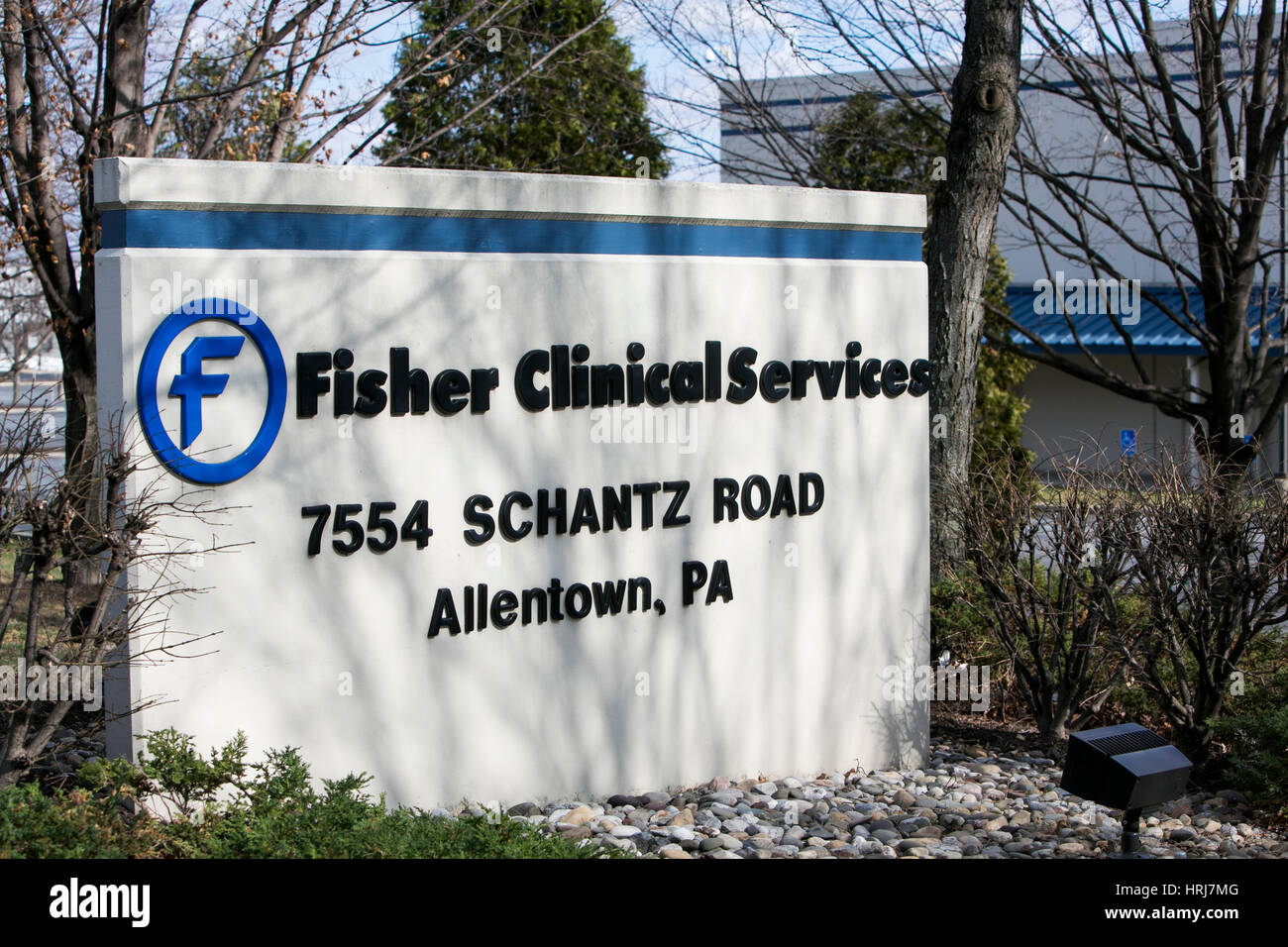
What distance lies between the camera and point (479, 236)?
5.95 m

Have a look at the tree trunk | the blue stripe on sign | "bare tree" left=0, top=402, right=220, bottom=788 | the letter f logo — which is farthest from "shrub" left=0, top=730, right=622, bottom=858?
the tree trunk

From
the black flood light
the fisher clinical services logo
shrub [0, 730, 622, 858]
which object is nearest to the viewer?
shrub [0, 730, 622, 858]

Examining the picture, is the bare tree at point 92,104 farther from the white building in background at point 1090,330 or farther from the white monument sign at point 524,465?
the white building in background at point 1090,330

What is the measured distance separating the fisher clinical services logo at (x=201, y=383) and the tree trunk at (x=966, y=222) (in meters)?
4.96

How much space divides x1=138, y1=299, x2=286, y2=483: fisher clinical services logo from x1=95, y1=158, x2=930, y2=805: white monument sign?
Answer: 0.5 inches

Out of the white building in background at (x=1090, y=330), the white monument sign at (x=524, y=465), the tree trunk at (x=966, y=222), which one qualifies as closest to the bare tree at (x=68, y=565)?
the white monument sign at (x=524, y=465)

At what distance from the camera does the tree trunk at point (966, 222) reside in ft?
29.5

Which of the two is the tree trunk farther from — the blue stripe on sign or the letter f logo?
the letter f logo

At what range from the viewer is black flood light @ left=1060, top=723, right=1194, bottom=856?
14.9 feet

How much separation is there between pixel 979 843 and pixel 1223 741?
Result: 1.92 m

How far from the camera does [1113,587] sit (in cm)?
721

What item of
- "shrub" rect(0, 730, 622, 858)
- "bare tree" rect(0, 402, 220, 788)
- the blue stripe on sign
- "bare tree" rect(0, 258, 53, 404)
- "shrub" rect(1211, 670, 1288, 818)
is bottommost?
"shrub" rect(1211, 670, 1288, 818)

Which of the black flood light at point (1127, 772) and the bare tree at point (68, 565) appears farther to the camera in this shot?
the bare tree at point (68, 565)
